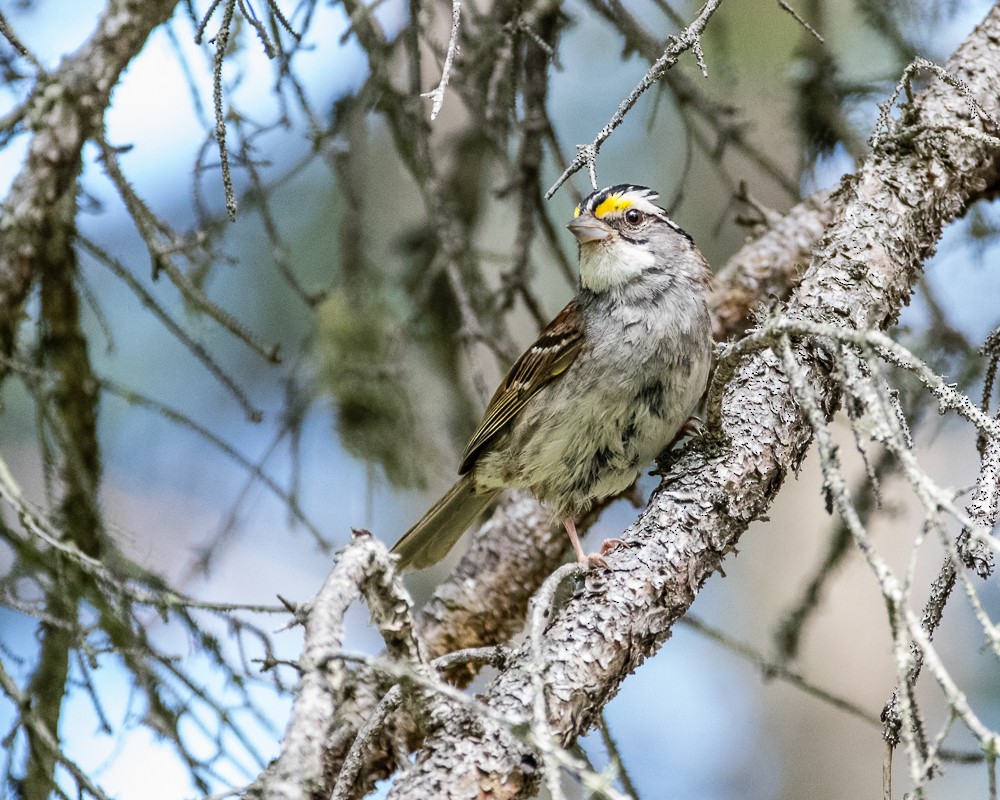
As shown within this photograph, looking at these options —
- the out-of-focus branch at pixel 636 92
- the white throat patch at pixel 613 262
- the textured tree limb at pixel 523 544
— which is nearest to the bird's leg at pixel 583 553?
the textured tree limb at pixel 523 544

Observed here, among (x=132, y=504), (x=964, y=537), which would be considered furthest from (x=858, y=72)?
(x=132, y=504)

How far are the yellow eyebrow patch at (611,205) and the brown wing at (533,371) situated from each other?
37cm

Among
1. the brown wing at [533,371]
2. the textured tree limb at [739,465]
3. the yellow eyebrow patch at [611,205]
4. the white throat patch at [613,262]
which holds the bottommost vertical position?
the textured tree limb at [739,465]

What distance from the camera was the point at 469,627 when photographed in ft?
13.8

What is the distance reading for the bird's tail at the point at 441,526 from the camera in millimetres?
4562

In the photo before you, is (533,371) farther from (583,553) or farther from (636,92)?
(636,92)

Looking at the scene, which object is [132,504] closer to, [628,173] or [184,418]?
[628,173]

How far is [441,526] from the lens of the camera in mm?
4621

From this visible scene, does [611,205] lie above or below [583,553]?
above

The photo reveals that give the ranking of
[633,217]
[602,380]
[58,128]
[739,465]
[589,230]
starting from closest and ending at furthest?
1. [739,465]
2. [58,128]
3. [602,380]
4. [589,230]
5. [633,217]

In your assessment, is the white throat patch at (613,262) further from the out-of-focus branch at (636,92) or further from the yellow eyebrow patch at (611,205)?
the out-of-focus branch at (636,92)

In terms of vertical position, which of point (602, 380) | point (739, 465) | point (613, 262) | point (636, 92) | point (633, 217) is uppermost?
point (633, 217)

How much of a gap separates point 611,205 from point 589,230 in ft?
0.84

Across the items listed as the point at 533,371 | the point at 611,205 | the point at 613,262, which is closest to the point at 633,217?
the point at 611,205
